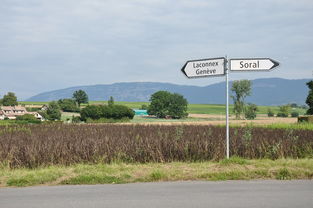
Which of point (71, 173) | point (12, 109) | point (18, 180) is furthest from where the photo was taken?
point (12, 109)

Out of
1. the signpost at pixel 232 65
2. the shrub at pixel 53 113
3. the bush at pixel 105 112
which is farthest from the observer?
the shrub at pixel 53 113

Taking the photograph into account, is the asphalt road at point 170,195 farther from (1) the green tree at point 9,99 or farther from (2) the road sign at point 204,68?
(1) the green tree at point 9,99

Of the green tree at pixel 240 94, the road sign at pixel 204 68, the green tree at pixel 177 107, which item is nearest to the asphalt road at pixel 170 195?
the road sign at pixel 204 68

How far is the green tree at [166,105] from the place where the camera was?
102375mm

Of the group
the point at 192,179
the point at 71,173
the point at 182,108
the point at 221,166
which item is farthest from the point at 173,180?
the point at 182,108

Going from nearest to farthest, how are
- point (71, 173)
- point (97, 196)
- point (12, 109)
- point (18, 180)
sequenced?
point (97, 196) → point (18, 180) → point (71, 173) → point (12, 109)

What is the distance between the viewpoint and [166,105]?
10344 centimetres

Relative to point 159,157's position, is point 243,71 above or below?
above

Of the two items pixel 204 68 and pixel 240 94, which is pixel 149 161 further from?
pixel 240 94

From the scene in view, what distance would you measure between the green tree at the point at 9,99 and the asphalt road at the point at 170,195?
109240 mm

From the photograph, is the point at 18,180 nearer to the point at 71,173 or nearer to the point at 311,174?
the point at 71,173

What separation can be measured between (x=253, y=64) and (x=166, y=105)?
91623 mm

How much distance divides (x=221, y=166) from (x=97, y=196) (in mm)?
4270

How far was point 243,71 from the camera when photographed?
38.7 feet
